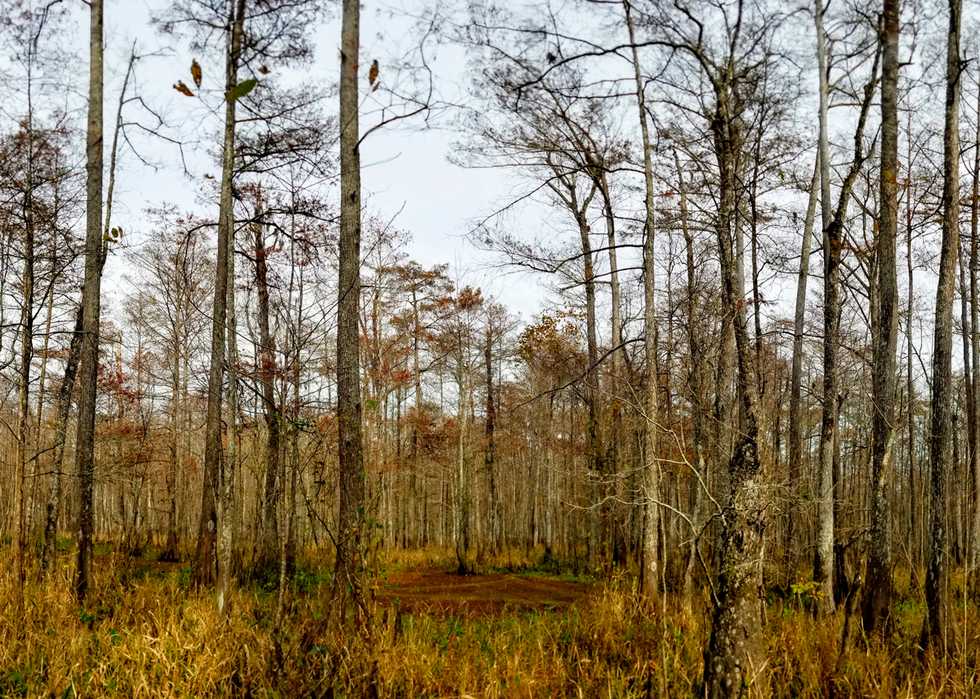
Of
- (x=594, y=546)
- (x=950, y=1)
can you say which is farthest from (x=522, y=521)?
(x=950, y=1)

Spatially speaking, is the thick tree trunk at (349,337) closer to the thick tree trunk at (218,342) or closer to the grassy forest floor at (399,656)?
the grassy forest floor at (399,656)

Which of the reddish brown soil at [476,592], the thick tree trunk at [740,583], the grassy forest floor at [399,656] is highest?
the thick tree trunk at [740,583]

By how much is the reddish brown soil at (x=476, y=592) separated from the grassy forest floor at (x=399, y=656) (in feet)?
10.2

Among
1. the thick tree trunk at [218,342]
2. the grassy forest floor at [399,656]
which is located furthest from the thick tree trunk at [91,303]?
the thick tree trunk at [218,342]

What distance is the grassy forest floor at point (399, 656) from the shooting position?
15.1ft

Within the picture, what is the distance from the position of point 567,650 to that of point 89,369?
21.7 feet

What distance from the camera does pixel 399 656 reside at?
4875 mm

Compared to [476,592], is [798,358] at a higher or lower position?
higher

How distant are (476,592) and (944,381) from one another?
28.8 feet

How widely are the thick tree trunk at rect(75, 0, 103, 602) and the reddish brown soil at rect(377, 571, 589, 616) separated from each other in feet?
13.2

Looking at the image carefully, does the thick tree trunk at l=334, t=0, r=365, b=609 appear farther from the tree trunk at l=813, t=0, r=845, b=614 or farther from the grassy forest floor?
the tree trunk at l=813, t=0, r=845, b=614

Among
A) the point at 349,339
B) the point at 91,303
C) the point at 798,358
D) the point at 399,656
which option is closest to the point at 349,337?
the point at 349,339

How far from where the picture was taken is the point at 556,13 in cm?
692

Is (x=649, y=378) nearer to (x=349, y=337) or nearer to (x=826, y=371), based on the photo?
(x=826, y=371)
